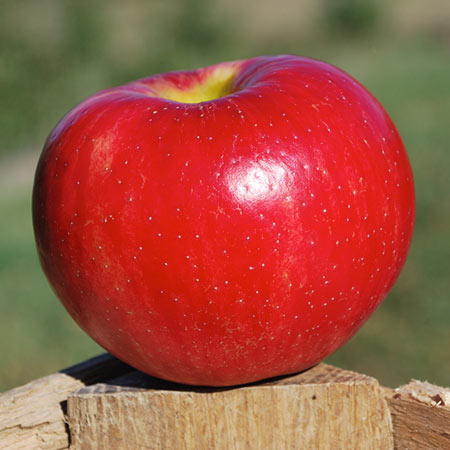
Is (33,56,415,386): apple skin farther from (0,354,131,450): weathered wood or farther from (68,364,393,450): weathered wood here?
(0,354,131,450): weathered wood

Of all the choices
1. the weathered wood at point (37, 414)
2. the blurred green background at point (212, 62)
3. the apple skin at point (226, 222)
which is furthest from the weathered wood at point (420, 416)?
the blurred green background at point (212, 62)

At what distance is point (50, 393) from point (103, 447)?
145mm

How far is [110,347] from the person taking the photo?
1.28m

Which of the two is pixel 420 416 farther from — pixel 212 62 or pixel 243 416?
pixel 212 62

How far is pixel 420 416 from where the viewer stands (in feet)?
3.83

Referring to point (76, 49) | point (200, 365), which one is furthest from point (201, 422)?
point (76, 49)

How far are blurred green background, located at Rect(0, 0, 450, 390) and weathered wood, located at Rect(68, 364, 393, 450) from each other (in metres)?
1.57

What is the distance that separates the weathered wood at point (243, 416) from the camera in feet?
3.94

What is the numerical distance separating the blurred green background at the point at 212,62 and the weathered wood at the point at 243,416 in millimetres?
1568

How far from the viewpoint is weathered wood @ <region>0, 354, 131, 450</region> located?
1.24m

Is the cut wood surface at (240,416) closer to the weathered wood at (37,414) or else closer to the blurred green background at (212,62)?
the weathered wood at (37,414)

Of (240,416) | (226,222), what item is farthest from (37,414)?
(226,222)

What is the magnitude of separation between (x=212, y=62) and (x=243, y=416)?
5840 mm

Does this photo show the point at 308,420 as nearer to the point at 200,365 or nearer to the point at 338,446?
the point at 338,446
